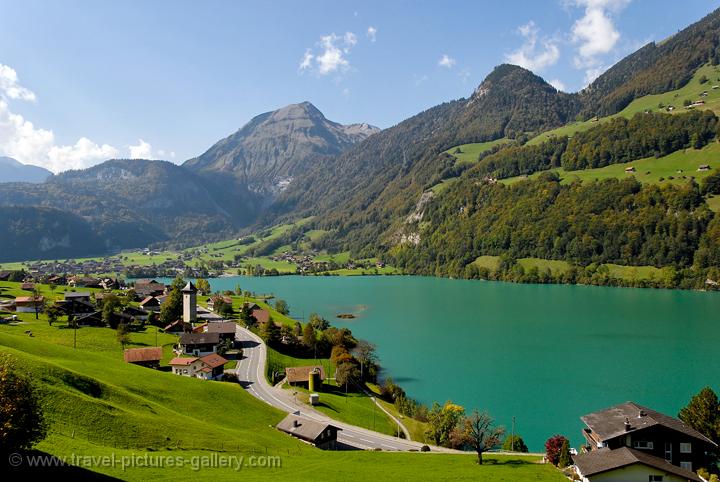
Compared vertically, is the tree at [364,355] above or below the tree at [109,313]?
below

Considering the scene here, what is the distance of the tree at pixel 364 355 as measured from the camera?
73.8 meters

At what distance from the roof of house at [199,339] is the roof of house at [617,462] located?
184 ft

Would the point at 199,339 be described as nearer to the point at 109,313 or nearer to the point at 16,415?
the point at 109,313

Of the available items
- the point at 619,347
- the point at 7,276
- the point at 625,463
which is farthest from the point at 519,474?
the point at 7,276

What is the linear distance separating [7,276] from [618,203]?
215117 mm

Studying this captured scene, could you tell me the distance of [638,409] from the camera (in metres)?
37.9

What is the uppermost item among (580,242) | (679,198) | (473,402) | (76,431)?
(679,198)

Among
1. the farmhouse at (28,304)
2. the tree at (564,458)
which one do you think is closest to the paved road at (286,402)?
the tree at (564,458)

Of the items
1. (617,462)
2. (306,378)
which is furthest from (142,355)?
(617,462)

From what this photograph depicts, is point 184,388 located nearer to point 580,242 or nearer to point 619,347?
point 619,347

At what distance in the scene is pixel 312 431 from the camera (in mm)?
42656

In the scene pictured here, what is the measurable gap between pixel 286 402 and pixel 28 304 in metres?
54.5

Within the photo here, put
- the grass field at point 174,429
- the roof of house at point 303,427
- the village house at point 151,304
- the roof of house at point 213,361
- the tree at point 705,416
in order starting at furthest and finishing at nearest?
the village house at point 151,304 → the roof of house at point 213,361 → the roof of house at point 303,427 → the tree at point 705,416 → the grass field at point 174,429

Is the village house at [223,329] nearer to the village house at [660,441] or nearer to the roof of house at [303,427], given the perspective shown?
the roof of house at [303,427]
